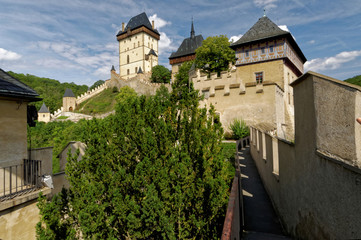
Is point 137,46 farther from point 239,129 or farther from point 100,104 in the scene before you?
point 239,129

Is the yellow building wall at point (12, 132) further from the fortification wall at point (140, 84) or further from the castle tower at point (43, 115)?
the castle tower at point (43, 115)

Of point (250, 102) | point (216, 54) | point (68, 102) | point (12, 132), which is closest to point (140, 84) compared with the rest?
point (68, 102)

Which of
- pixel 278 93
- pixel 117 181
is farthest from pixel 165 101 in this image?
pixel 278 93

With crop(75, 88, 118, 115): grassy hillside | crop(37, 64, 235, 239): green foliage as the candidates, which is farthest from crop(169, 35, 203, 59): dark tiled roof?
crop(37, 64, 235, 239): green foliage

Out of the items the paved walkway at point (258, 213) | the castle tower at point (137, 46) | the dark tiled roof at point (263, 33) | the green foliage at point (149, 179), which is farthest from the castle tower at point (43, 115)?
the paved walkway at point (258, 213)

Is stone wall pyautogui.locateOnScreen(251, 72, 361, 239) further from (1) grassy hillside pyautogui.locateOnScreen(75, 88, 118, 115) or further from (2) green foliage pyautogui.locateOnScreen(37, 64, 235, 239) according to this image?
(1) grassy hillside pyautogui.locateOnScreen(75, 88, 118, 115)

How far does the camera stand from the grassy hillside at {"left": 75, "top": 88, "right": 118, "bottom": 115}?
179 feet

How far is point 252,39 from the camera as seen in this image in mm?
26219

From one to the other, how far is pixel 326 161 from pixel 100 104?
60.7 m

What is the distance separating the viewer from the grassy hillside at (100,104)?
54463mm

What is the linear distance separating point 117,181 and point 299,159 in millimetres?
4487

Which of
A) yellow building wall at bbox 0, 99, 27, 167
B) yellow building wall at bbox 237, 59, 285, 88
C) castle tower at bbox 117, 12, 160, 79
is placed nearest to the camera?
yellow building wall at bbox 0, 99, 27, 167

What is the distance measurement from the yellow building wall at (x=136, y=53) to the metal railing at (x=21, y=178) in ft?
231

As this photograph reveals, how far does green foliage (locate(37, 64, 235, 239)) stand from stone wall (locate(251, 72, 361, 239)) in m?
1.78
